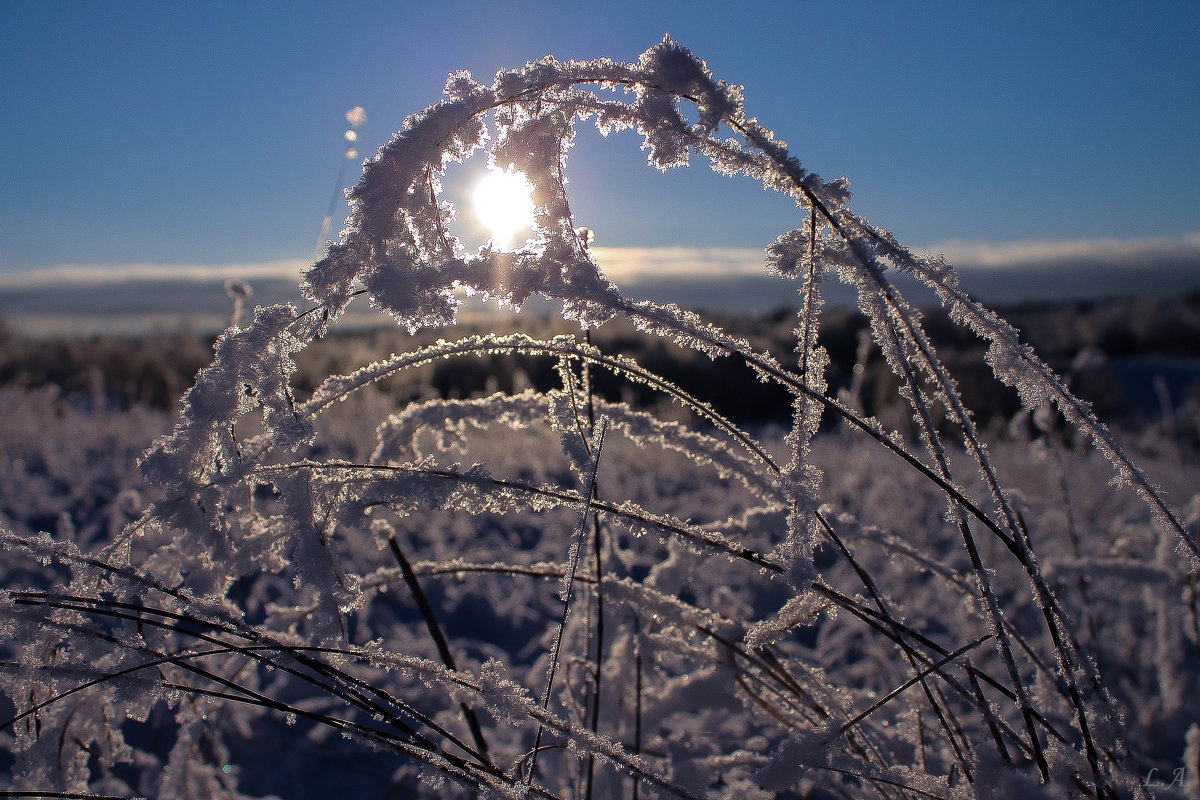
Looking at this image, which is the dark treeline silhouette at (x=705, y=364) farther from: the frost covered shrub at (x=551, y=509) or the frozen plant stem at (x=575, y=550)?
the frozen plant stem at (x=575, y=550)

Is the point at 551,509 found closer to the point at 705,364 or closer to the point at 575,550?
the point at 575,550

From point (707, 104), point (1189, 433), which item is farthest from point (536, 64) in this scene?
point (1189, 433)

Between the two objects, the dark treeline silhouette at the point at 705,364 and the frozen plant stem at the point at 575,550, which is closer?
the frozen plant stem at the point at 575,550

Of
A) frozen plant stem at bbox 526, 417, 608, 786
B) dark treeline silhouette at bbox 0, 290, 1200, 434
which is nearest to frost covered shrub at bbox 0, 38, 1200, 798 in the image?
frozen plant stem at bbox 526, 417, 608, 786

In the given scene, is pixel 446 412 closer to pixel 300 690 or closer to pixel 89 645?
pixel 89 645

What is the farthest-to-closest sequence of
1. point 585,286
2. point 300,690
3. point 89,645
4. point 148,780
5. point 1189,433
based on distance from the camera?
point 1189,433 → point 300,690 → point 148,780 → point 89,645 → point 585,286

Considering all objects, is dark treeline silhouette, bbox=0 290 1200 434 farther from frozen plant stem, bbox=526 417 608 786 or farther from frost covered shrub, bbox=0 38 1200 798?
frozen plant stem, bbox=526 417 608 786

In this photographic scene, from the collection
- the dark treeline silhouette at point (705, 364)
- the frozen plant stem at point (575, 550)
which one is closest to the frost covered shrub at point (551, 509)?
the frozen plant stem at point (575, 550)

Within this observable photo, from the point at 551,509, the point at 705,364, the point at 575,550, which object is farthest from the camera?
the point at 705,364

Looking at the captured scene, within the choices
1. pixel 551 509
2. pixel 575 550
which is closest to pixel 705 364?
pixel 551 509

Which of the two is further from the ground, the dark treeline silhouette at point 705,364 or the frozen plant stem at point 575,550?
the frozen plant stem at point 575,550

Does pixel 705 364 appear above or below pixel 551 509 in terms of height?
below
